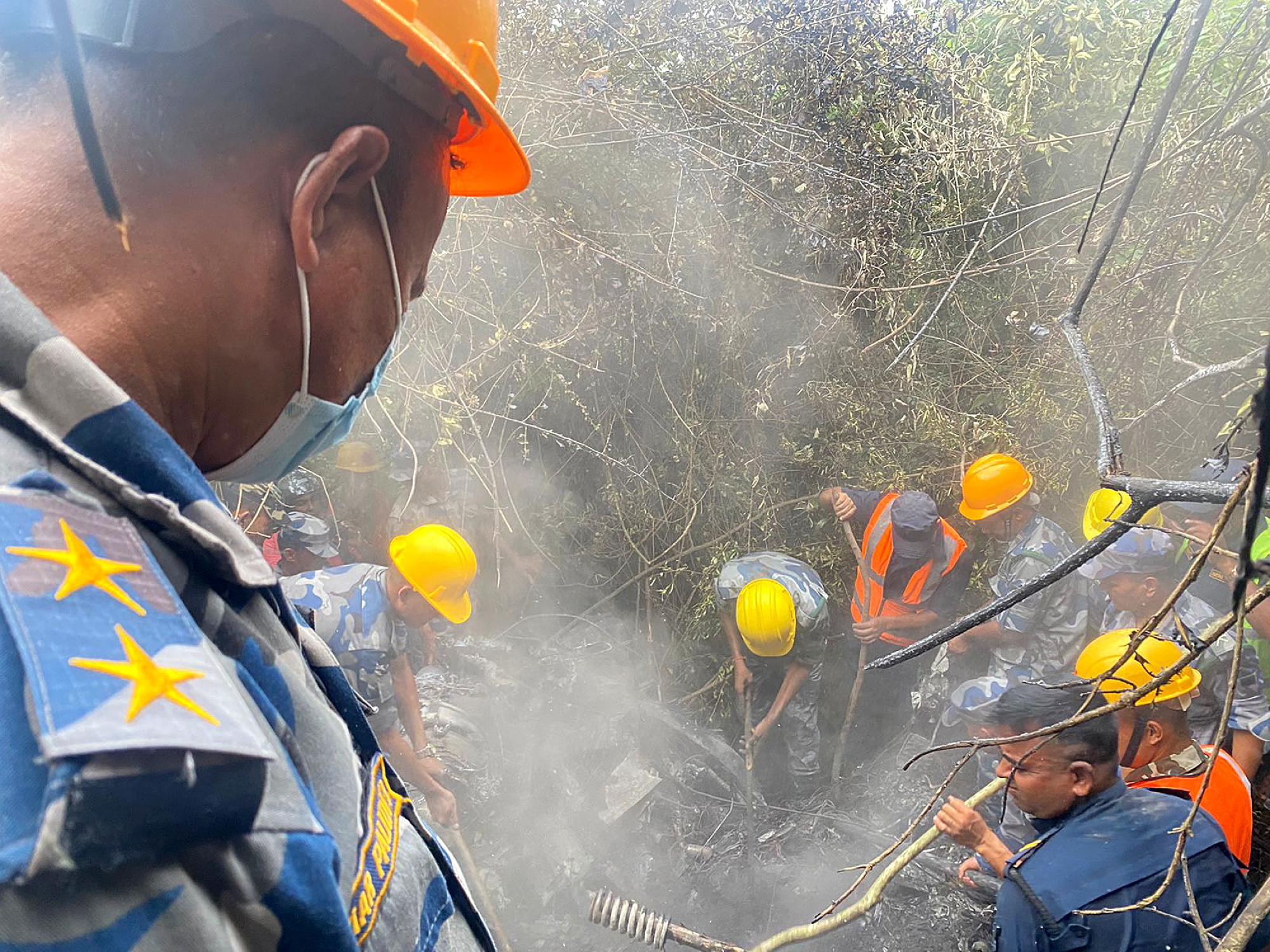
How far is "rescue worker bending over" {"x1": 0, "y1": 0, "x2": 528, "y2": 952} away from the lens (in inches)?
20.6

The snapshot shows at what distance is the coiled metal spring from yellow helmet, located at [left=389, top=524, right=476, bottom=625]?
1.84 metres

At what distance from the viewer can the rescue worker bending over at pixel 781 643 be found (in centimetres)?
592

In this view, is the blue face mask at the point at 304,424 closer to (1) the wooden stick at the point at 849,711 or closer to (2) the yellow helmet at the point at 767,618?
(2) the yellow helmet at the point at 767,618

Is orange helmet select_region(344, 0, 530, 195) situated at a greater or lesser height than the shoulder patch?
greater

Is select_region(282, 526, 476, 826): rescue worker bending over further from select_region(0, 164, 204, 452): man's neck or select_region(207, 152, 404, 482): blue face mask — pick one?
select_region(0, 164, 204, 452): man's neck

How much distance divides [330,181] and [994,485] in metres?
5.85

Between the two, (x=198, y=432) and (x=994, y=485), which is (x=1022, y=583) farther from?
(x=198, y=432)

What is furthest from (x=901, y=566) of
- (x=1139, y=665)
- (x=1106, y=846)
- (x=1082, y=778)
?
(x=1106, y=846)

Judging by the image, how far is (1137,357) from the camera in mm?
6125

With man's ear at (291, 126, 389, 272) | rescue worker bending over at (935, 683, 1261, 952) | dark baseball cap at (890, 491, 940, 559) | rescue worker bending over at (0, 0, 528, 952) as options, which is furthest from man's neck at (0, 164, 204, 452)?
dark baseball cap at (890, 491, 940, 559)

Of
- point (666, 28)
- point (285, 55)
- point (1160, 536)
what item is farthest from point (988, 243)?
point (285, 55)

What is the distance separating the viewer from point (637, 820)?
577 cm

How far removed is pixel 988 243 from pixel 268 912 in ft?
24.1

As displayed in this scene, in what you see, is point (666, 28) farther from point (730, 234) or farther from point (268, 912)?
point (268, 912)
